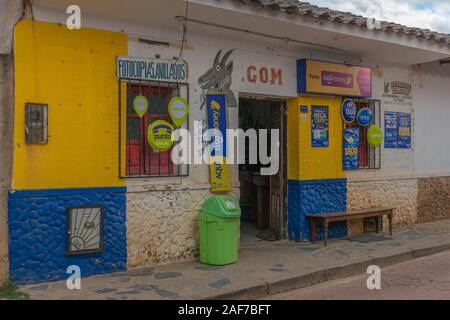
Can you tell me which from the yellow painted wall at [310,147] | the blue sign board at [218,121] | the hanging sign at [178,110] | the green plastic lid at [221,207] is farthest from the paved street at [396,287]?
the hanging sign at [178,110]

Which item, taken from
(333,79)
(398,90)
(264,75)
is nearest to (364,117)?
(333,79)

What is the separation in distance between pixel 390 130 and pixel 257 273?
526 cm

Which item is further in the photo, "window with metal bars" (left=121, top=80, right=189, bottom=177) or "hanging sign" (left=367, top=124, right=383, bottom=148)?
"hanging sign" (left=367, top=124, right=383, bottom=148)

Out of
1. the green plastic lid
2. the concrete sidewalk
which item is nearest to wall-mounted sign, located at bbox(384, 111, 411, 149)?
the concrete sidewalk

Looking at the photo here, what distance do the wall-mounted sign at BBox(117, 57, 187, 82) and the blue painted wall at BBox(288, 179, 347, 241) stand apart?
3.01 meters

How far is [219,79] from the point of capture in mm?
7738

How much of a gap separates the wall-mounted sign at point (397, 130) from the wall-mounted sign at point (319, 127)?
181cm

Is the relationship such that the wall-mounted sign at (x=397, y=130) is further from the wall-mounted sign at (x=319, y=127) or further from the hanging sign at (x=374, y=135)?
the wall-mounted sign at (x=319, y=127)

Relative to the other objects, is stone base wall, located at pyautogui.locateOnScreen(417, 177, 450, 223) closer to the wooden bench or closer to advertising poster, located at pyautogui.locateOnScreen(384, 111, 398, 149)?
advertising poster, located at pyautogui.locateOnScreen(384, 111, 398, 149)

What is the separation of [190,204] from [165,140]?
1.05 m

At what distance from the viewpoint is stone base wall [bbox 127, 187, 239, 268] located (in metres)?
6.85

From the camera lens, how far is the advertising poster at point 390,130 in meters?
10.3

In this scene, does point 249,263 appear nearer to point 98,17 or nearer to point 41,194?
point 41,194

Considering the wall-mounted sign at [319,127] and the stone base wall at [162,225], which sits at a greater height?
the wall-mounted sign at [319,127]
